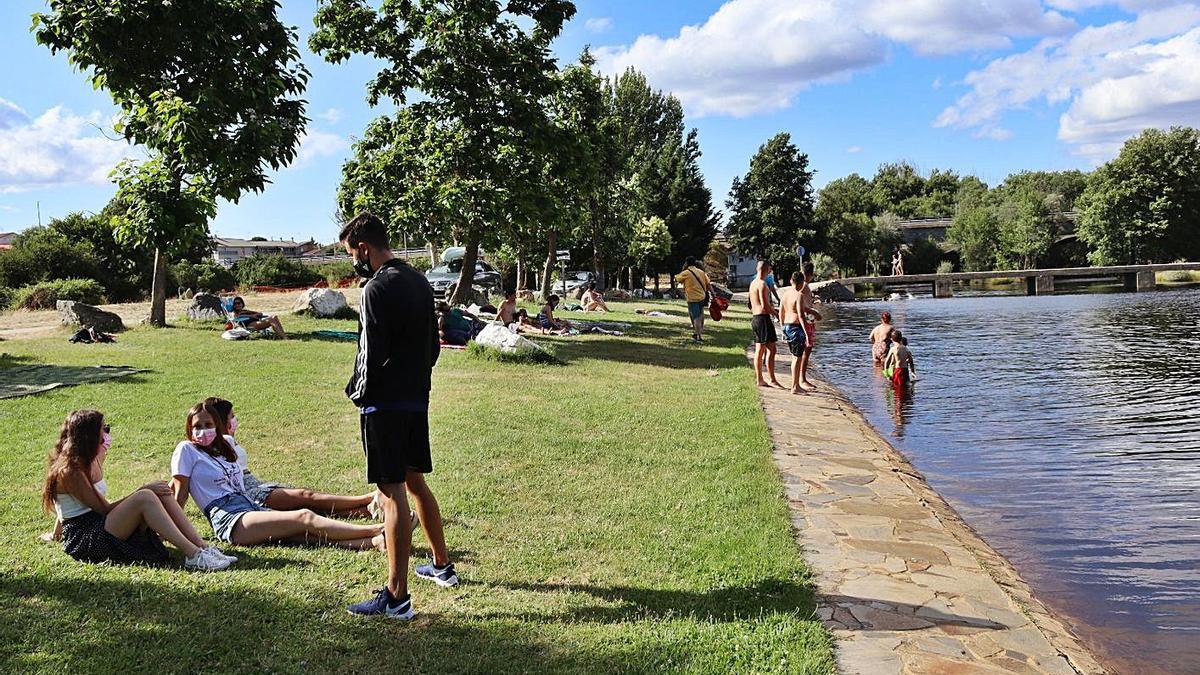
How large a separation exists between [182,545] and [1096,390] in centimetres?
1519

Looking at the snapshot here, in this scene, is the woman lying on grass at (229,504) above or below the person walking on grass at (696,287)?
below

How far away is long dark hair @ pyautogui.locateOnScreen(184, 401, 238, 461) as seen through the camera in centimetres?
530

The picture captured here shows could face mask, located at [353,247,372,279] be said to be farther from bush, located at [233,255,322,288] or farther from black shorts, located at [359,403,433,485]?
bush, located at [233,255,322,288]

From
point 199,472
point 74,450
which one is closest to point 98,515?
point 74,450

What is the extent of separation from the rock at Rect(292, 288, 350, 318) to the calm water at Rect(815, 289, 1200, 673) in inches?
442

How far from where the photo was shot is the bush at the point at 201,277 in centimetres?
3325

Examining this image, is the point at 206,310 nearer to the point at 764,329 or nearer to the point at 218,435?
the point at 764,329

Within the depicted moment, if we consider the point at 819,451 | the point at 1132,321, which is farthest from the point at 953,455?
the point at 1132,321

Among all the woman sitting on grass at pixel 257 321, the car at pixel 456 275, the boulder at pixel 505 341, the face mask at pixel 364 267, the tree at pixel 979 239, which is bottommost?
the boulder at pixel 505 341

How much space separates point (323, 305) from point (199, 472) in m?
15.4

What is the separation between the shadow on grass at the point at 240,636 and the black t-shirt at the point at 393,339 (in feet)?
3.43

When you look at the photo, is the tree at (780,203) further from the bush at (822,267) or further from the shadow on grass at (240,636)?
the shadow on grass at (240,636)

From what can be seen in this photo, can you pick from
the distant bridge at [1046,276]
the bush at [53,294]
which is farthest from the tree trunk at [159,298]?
the distant bridge at [1046,276]

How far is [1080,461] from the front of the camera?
9688mm
